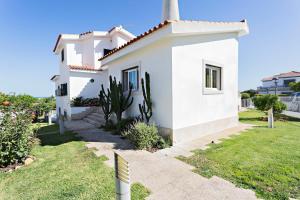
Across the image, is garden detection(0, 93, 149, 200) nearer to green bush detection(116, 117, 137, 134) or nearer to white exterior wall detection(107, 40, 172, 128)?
green bush detection(116, 117, 137, 134)

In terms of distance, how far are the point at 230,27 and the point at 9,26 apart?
51.9ft

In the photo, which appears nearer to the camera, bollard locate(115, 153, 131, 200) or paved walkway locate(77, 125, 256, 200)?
bollard locate(115, 153, 131, 200)

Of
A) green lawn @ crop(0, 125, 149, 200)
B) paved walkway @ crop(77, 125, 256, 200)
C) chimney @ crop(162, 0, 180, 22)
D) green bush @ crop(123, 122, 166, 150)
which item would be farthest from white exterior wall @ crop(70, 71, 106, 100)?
green bush @ crop(123, 122, 166, 150)

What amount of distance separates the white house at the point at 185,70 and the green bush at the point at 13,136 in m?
4.90

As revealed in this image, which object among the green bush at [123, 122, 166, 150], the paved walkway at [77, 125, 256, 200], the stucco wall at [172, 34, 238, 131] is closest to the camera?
the paved walkway at [77, 125, 256, 200]

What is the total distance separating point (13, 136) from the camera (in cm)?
506

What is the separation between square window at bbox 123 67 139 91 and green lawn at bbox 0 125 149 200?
15.3 feet

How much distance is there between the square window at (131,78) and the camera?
30.6 feet

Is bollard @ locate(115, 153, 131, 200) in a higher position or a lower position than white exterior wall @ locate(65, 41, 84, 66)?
lower

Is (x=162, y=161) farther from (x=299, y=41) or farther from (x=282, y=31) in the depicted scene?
(x=299, y=41)

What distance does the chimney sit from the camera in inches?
406

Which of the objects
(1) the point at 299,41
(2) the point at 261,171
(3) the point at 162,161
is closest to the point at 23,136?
(3) the point at 162,161

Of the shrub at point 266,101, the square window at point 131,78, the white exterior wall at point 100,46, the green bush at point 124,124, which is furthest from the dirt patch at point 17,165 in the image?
the shrub at point 266,101

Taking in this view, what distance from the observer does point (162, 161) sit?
5.15 metres
